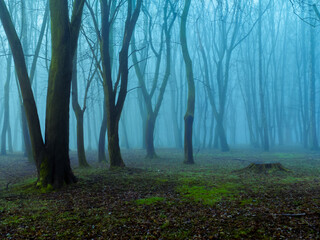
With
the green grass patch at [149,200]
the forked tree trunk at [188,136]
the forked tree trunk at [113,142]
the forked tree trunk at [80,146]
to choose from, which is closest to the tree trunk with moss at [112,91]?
the forked tree trunk at [113,142]

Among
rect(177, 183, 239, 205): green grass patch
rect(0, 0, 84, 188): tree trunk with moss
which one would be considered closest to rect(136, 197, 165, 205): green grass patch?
rect(177, 183, 239, 205): green grass patch

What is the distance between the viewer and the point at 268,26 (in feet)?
98.0

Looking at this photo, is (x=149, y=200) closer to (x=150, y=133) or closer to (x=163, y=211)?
(x=163, y=211)

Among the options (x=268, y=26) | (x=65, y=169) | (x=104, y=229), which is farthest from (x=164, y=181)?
(x=268, y=26)

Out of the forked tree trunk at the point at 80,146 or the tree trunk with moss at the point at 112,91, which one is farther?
the forked tree trunk at the point at 80,146

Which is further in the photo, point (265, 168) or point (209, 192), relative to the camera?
point (265, 168)

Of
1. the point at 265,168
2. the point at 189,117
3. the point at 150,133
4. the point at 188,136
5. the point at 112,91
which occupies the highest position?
the point at 112,91

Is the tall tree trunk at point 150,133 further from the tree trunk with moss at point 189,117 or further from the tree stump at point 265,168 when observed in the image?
the tree stump at point 265,168

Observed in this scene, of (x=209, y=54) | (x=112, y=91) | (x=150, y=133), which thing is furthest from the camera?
(x=209, y=54)

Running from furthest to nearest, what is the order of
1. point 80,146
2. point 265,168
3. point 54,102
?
point 80,146, point 265,168, point 54,102

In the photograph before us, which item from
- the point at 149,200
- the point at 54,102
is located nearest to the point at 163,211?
the point at 149,200

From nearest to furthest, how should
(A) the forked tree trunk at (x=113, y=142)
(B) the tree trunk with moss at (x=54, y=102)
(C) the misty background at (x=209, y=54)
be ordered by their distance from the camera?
(B) the tree trunk with moss at (x=54, y=102)
(A) the forked tree trunk at (x=113, y=142)
(C) the misty background at (x=209, y=54)

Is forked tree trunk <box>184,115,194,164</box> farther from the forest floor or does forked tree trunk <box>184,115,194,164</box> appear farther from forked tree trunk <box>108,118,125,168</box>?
the forest floor

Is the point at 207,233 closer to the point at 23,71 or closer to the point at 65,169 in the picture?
the point at 65,169
